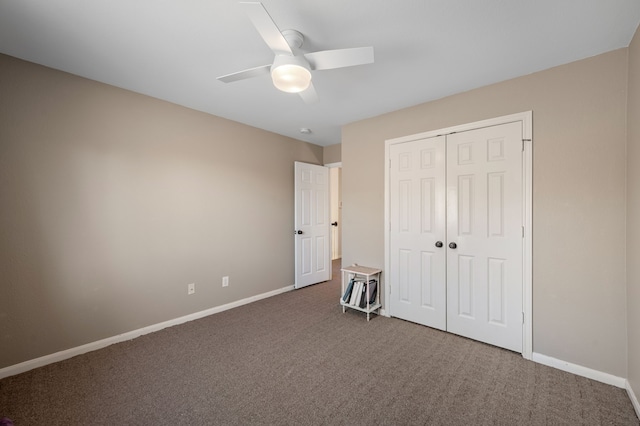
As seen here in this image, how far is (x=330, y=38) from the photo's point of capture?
188cm

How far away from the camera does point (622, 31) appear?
1791 mm

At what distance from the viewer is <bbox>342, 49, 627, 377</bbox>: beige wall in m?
1.98

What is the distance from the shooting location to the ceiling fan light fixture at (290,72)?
161cm

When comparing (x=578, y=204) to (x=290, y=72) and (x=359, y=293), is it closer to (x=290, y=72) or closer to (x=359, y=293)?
(x=359, y=293)

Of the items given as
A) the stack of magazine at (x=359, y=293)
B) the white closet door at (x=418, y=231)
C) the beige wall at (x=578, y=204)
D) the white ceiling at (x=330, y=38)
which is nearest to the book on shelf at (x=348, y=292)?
the stack of magazine at (x=359, y=293)

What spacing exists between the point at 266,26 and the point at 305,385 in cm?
234

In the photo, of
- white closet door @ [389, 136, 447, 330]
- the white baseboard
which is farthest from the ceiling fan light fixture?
the white baseboard

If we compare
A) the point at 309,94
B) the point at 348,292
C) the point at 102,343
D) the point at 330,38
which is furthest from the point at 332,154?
the point at 102,343

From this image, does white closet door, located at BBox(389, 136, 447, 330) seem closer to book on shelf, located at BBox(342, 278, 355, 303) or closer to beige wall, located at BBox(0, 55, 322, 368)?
book on shelf, located at BBox(342, 278, 355, 303)

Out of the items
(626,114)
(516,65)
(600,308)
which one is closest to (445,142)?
(516,65)

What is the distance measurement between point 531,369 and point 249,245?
10.7 ft

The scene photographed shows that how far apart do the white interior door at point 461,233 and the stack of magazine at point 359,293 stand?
222mm

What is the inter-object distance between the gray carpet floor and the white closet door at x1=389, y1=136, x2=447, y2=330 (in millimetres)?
365

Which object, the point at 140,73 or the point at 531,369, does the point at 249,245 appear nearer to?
the point at 140,73
